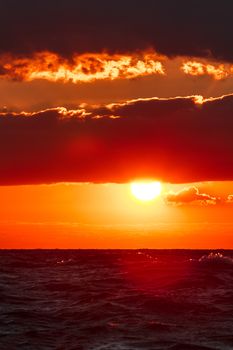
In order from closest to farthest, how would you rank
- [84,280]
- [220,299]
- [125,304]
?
1. [125,304]
2. [220,299]
3. [84,280]

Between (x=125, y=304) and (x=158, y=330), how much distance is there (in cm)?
1089

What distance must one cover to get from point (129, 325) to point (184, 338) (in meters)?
4.48

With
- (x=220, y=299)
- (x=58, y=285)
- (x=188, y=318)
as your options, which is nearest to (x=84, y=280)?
(x=58, y=285)

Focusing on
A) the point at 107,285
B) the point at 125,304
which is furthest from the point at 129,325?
the point at 107,285

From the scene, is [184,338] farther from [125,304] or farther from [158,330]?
[125,304]

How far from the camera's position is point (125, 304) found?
127 feet

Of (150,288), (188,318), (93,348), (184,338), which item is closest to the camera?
(93,348)

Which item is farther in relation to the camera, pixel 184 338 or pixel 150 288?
pixel 150 288

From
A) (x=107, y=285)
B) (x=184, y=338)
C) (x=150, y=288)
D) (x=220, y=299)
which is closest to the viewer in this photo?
(x=184, y=338)

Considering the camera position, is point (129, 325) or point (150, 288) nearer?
point (129, 325)

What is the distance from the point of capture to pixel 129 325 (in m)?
29.5

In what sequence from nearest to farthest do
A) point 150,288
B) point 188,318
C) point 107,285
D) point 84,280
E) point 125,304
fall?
1. point 188,318
2. point 125,304
3. point 150,288
4. point 107,285
5. point 84,280

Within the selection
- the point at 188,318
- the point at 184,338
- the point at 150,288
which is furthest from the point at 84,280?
the point at 184,338

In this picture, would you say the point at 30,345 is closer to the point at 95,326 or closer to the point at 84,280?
the point at 95,326
